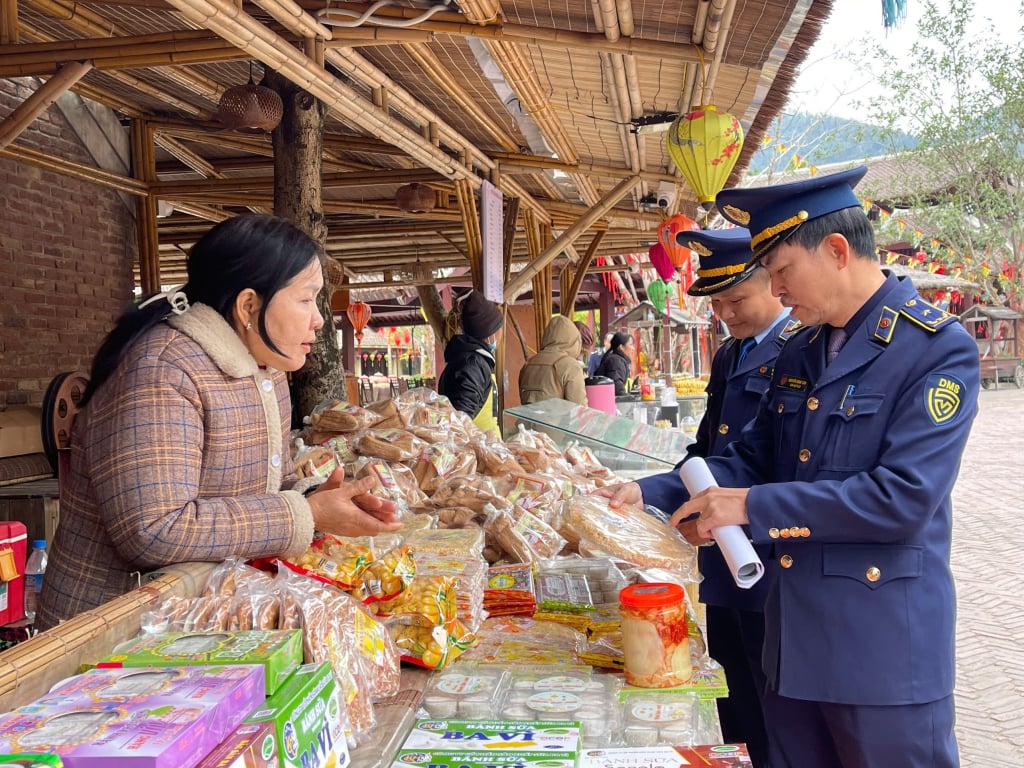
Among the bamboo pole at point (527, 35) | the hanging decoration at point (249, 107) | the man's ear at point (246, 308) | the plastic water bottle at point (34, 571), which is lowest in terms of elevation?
the plastic water bottle at point (34, 571)

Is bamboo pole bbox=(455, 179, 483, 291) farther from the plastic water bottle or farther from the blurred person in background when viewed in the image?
the plastic water bottle

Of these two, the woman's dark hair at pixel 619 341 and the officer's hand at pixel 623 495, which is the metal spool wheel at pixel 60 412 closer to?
the officer's hand at pixel 623 495

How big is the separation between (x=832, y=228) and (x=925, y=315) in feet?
0.84

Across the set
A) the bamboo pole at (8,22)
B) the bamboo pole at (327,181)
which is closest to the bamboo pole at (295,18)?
the bamboo pole at (8,22)

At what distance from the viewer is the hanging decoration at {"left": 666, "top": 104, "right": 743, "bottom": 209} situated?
4961 millimetres

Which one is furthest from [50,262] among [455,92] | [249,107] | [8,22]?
[455,92]

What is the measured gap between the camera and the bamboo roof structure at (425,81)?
12.9ft

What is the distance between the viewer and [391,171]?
7484 millimetres

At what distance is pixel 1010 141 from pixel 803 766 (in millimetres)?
27655

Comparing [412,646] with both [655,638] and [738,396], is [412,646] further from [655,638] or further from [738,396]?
[738,396]

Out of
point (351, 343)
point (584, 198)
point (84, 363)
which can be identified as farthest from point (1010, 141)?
point (84, 363)

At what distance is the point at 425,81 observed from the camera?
5.49 metres

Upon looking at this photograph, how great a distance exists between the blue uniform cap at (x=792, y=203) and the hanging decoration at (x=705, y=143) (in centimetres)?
325

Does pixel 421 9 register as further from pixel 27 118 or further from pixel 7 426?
pixel 7 426
